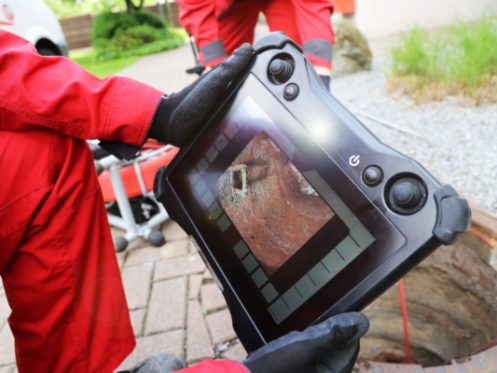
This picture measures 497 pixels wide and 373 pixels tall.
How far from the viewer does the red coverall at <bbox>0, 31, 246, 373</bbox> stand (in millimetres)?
961

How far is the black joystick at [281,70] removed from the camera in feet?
2.74

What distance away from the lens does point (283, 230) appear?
815 mm

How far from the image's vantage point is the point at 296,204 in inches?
31.2

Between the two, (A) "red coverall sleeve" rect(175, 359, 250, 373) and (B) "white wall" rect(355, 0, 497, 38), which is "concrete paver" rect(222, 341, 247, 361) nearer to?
(A) "red coverall sleeve" rect(175, 359, 250, 373)

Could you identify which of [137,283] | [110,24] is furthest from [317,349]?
[110,24]

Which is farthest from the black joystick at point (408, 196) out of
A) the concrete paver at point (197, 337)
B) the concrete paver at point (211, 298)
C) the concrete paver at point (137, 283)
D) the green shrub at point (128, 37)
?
the green shrub at point (128, 37)

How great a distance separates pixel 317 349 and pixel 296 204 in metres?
0.25

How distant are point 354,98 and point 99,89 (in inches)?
123

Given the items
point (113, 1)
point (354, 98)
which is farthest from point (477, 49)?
point (113, 1)

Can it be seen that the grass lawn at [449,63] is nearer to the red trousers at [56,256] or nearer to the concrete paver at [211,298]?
the concrete paver at [211,298]

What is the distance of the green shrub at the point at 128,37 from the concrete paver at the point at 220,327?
38.2 ft

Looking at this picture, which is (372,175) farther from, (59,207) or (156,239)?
(156,239)

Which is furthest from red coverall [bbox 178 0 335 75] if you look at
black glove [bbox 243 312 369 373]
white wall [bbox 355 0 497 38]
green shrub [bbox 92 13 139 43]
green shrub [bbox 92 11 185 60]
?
green shrub [bbox 92 13 139 43]

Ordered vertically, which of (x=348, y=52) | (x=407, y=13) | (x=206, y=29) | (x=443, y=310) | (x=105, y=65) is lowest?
(x=105, y=65)
